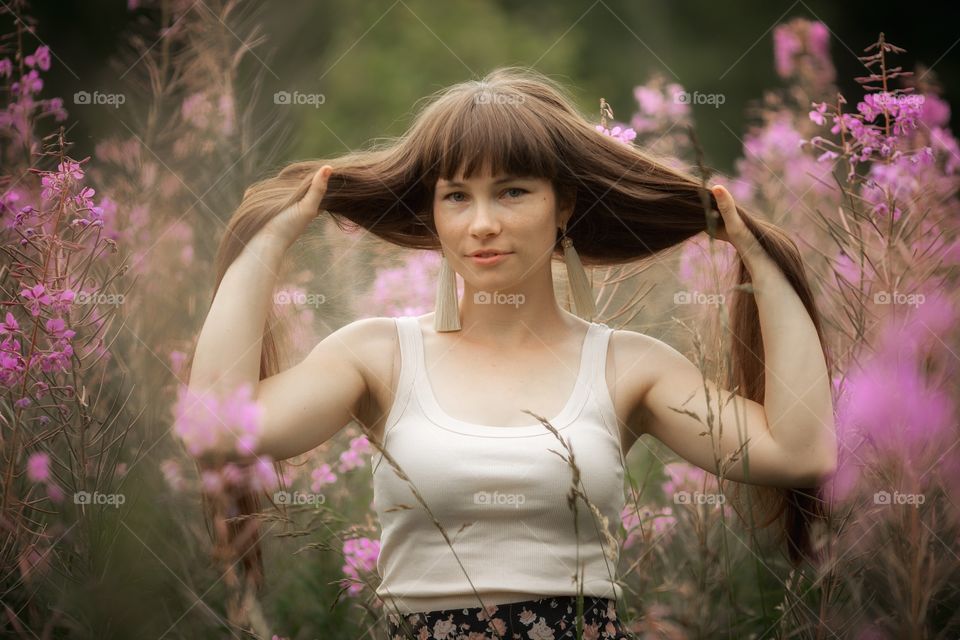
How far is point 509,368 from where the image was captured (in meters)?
2.13

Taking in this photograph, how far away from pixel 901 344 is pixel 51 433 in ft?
5.55

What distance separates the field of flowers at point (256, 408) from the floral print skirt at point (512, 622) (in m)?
0.13

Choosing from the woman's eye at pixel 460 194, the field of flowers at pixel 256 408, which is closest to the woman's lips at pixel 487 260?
the woman's eye at pixel 460 194

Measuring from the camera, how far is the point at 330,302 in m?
2.74

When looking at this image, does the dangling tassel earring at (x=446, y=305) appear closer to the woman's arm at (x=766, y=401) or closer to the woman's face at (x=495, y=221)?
the woman's face at (x=495, y=221)

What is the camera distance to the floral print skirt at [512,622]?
191cm

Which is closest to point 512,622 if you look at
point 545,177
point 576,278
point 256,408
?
point 256,408

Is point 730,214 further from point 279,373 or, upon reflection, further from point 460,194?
point 279,373

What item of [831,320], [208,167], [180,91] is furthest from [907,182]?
[180,91]

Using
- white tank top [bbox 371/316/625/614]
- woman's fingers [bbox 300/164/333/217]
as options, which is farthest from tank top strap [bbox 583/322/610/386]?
woman's fingers [bbox 300/164/333/217]

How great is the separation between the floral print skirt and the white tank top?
0.05 ft

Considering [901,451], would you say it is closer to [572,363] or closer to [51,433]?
[572,363]

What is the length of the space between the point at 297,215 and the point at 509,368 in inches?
19.8

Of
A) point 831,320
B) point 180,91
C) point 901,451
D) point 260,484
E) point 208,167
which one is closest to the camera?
point 901,451
